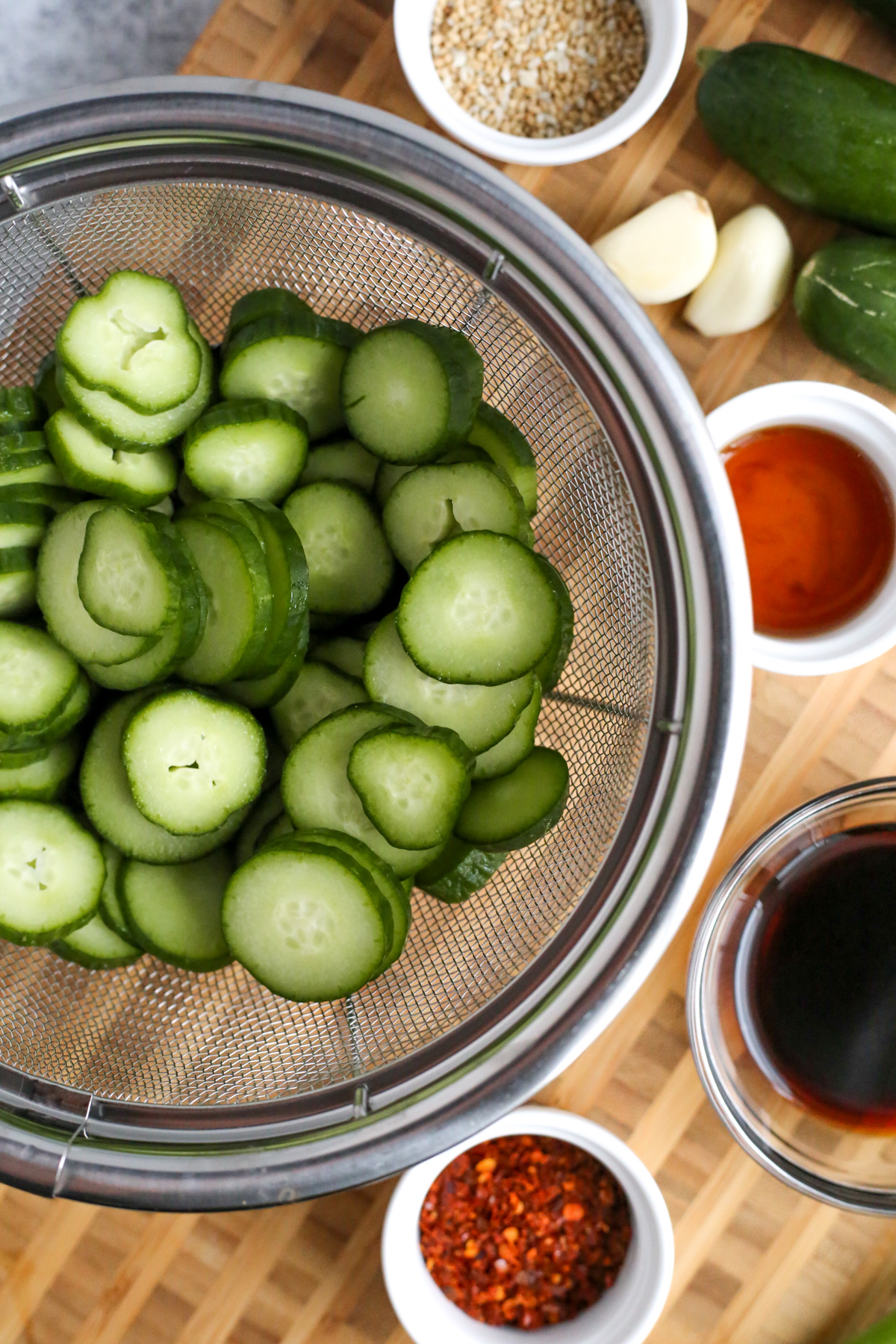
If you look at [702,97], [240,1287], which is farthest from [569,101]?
[240,1287]

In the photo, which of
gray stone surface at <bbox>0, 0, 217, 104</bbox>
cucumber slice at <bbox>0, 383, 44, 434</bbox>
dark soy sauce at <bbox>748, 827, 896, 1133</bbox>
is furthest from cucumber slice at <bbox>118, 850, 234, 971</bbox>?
gray stone surface at <bbox>0, 0, 217, 104</bbox>

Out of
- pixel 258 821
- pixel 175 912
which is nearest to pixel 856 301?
pixel 258 821

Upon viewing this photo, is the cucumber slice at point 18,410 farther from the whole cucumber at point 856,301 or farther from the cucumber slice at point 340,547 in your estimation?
the whole cucumber at point 856,301

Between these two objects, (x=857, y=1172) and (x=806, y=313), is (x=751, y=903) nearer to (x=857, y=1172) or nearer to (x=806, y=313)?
(x=857, y=1172)

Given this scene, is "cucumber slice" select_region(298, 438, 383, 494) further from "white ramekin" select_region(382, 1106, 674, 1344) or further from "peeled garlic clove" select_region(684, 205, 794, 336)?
"white ramekin" select_region(382, 1106, 674, 1344)

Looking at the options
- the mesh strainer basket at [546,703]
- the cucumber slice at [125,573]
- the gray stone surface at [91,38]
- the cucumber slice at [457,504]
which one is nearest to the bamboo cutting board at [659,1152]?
the mesh strainer basket at [546,703]
